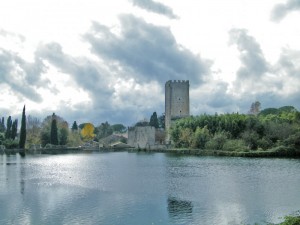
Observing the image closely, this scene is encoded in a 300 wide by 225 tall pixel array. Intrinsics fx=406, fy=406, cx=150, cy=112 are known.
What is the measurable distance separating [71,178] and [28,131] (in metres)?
65.8

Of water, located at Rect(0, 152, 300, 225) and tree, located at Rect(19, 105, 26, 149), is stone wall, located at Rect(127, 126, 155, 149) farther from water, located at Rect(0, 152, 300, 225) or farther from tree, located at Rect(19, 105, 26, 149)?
water, located at Rect(0, 152, 300, 225)

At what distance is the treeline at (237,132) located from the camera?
55297mm

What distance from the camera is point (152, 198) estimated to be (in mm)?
21422

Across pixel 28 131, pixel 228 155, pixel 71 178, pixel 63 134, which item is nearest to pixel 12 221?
pixel 71 178

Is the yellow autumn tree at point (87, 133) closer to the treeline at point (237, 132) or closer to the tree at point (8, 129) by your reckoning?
the tree at point (8, 129)

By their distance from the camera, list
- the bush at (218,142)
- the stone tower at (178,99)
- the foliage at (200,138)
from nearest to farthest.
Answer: the bush at (218,142) < the foliage at (200,138) < the stone tower at (178,99)

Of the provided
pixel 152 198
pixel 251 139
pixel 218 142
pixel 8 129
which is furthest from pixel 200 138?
pixel 152 198

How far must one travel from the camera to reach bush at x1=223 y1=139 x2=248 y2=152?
53928 millimetres

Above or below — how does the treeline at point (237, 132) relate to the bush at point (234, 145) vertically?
above

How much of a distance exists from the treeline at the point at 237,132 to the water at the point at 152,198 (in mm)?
24362

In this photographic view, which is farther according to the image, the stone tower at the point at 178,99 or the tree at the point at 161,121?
the tree at the point at 161,121

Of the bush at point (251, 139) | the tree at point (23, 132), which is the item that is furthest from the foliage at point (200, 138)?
the tree at point (23, 132)

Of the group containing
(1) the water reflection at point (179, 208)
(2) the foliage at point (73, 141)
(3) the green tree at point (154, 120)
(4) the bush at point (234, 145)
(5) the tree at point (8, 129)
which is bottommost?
(1) the water reflection at point (179, 208)

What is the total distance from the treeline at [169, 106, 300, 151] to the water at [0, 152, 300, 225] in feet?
79.9
